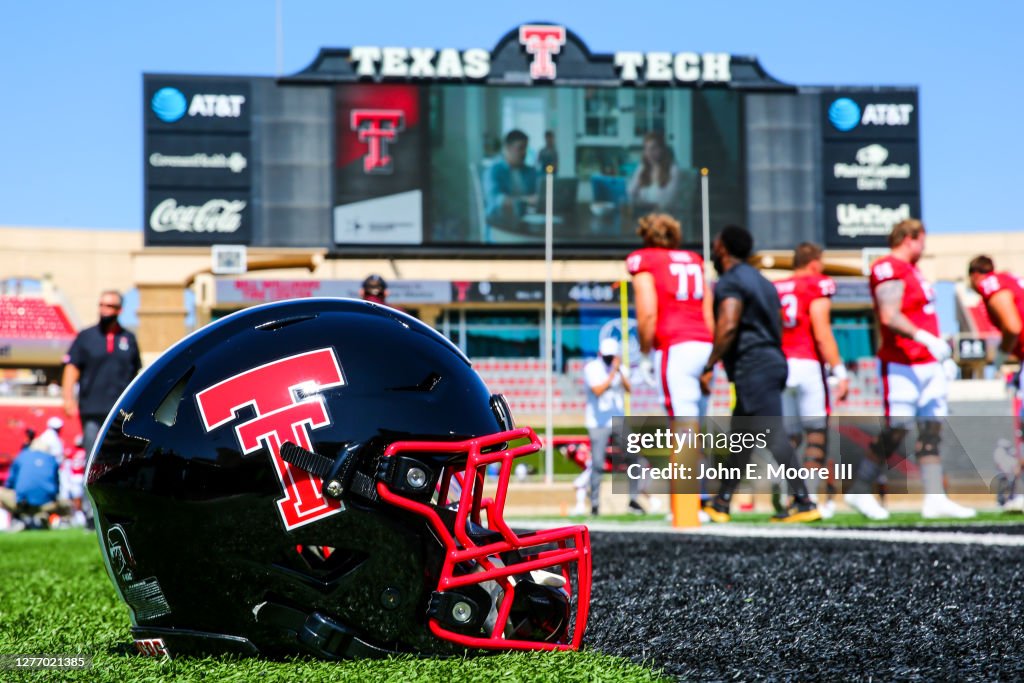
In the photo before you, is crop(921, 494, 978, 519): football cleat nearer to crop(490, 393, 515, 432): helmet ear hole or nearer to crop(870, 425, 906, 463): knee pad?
crop(870, 425, 906, 463): knee pad

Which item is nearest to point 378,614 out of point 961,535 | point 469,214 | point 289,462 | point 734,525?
point 289,462

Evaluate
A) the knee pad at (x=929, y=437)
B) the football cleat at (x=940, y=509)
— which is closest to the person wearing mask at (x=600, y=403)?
the football cleat at (x=940, y=509)

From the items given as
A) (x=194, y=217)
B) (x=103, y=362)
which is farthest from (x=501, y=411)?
(x=194, y=217)

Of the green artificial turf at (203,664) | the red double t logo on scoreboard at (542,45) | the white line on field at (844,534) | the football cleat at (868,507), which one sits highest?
the red double t logo on scoreboard at (542,45)

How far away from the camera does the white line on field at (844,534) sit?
459cm

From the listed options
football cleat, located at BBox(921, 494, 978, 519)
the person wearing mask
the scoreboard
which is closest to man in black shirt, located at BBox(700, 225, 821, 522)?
football cleat, located at BBox(921, 494, 978, 519)

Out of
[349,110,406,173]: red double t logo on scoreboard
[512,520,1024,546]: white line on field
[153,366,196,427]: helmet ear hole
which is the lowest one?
[512,520,1024,546]: white line on field

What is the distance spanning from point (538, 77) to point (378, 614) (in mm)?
25018

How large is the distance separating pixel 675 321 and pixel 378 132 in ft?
66.1

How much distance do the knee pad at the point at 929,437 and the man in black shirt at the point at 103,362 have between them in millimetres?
4708

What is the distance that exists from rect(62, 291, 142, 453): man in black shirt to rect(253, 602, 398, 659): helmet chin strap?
17.9ft

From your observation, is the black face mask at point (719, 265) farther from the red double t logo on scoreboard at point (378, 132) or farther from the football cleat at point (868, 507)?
the red double t logo on scoreboard at point (378, 132)

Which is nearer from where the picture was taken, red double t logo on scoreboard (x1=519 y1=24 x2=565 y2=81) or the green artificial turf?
the green artificial turf

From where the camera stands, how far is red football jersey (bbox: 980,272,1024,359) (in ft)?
23.0
